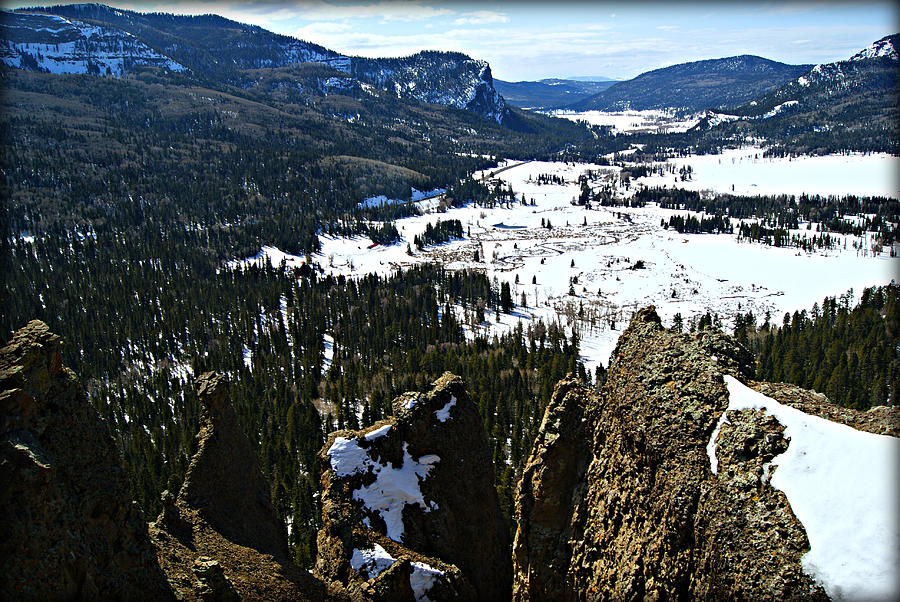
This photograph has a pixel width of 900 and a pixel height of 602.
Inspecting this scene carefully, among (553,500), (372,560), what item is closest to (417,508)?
(372,560)

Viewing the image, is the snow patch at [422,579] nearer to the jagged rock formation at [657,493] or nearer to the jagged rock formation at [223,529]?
the jagged rock formation at [223,529]

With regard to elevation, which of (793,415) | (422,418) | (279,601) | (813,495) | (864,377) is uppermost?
(793,415)

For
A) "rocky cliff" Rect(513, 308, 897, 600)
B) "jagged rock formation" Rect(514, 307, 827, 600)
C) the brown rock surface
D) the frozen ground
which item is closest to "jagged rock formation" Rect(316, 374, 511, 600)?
the brown rock surface

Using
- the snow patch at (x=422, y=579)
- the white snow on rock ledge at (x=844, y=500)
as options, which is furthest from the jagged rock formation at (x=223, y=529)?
the white snow on rock ledge at (x=844, y=500)

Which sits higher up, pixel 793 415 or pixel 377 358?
pixel 793 415

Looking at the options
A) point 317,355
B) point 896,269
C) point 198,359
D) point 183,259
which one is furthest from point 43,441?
point 896,269

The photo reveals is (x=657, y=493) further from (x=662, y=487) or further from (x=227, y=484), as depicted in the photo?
(x=227, y=484)

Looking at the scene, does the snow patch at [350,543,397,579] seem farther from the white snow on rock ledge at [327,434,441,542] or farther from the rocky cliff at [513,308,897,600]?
the rocky cliff at [513,308,897,600]

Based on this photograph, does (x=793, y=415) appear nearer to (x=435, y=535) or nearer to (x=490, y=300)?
(x=435, y=535)
